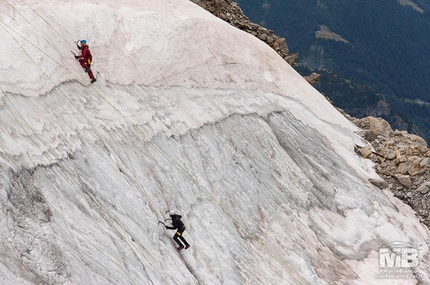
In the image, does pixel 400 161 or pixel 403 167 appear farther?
pixel 400 161

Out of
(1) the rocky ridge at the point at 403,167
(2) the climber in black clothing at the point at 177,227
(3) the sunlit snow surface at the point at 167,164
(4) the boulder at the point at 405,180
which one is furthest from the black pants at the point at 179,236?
(4) the boulder at the point at 405,180

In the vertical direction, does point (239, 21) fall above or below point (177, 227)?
above

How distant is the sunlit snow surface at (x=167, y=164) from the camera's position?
570 inches

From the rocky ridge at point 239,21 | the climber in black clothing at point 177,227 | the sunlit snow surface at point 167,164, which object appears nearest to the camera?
the sunlit snow surface at point 167,164

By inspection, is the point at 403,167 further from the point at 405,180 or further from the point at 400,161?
the point at 405,180

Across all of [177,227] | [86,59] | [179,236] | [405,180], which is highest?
[405,180]

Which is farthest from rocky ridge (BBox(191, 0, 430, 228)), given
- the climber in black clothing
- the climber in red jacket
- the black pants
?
the climber in red jacket

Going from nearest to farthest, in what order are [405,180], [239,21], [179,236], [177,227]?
1. [177,227]
2. [179,236]
3. [405,180]
4. [239,21]

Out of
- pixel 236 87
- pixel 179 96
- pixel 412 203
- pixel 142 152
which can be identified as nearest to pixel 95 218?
pixel 142 152

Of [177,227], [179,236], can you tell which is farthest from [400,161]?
[177,227]

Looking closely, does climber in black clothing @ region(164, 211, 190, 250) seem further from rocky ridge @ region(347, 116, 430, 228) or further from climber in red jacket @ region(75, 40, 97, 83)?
rocky ridge @ region(347, 116, 430, 228)

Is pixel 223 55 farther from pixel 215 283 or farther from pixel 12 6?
pixel 215 283

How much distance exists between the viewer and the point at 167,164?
19812mm

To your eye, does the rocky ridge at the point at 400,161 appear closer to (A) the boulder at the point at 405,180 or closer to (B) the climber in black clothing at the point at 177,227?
(A) the boulder at the point at 405,180
